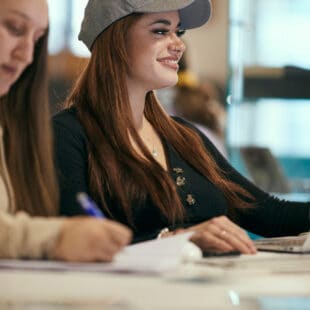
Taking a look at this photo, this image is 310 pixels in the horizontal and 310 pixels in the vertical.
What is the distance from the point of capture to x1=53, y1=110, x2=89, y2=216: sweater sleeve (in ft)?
6.95

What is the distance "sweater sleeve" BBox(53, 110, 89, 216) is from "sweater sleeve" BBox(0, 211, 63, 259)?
2.08ft

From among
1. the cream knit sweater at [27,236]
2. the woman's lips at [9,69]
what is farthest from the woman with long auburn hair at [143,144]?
the cream knit sweater at [27,236]

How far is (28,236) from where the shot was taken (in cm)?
141

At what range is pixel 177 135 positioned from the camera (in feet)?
8.44

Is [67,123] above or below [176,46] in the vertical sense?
below

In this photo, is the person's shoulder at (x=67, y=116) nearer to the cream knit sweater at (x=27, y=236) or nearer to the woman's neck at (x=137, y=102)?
the woman's neck at (x=137, y=102)

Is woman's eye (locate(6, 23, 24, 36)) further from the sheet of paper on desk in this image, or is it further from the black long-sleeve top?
the black long-sleeve top

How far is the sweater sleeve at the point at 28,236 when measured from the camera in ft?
4.59

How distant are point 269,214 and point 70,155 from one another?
2.15ft

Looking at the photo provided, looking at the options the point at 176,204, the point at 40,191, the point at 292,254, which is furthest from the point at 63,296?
the point at 176,204

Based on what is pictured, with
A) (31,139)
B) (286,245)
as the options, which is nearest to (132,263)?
(31,139)

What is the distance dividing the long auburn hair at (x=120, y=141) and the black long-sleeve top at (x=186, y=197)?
2cm

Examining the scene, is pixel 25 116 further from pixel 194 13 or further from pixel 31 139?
pixel 194 13

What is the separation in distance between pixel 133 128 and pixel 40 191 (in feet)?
2.58
